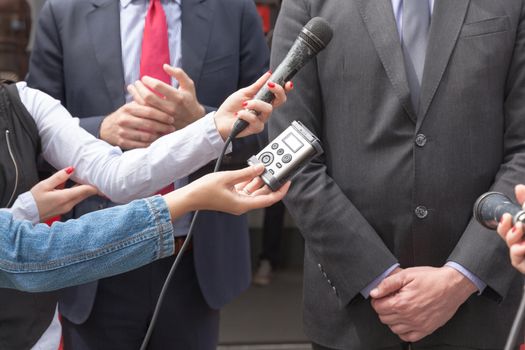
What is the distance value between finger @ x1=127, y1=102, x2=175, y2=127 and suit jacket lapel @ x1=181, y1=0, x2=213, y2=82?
8.5 inches

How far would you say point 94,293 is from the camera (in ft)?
7.34

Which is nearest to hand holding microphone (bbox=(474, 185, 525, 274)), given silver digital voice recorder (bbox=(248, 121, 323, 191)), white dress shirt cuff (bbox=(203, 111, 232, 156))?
silver digital voice recorder (bbox=(248, 121, 323, 191))

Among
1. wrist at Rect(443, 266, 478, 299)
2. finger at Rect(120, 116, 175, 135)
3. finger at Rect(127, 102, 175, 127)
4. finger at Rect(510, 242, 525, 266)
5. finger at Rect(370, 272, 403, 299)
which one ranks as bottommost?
finger at Rect(370, 272, 403, 299)

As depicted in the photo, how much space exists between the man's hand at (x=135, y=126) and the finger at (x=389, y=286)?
2.11 ft

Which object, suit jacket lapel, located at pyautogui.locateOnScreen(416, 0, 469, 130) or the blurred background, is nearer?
suit jacket lapel, located at pyautogui.locateOnScreen(416, 0, 469, 130)

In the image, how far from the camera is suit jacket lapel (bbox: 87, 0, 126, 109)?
227 cm

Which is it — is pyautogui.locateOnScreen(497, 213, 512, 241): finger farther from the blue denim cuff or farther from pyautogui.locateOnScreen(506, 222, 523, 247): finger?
the blue denim cuff

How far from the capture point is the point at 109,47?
2.28m

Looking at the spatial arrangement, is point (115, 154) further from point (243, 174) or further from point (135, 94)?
point (243, 174)

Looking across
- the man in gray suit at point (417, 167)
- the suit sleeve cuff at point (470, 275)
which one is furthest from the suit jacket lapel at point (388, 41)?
the suit sleeve cuff at point (470, 275)

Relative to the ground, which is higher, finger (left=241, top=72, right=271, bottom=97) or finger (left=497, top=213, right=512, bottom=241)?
finger (left=497, top=213, right=512, bottom=241)

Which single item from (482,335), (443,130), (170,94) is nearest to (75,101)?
(170,94)

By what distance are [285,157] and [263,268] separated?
3.86 metres

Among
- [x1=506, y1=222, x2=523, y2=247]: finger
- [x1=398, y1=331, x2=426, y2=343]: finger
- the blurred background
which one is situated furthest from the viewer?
the blurred background
